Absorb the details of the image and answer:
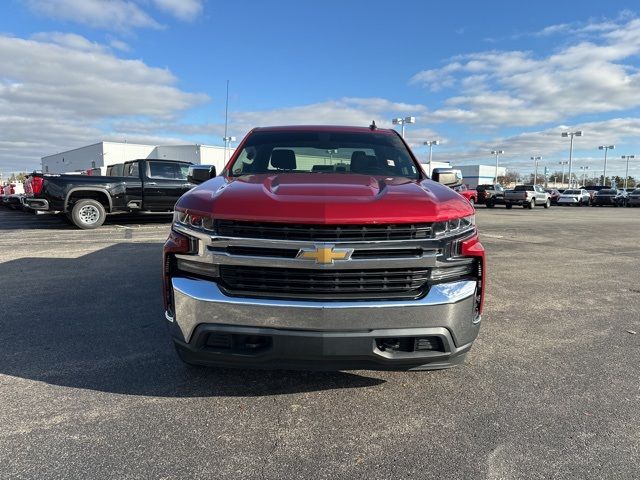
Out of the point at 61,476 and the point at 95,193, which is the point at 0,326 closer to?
the point at 61,476

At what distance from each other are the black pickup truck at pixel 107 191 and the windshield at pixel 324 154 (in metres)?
7.92

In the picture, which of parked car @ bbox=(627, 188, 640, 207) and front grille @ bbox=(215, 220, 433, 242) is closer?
front grille @ bbox=(215, 220, 433, 242)

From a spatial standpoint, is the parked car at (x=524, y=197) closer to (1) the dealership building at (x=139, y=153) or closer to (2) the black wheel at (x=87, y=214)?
(2) the black wheel at (x=87, y=214)

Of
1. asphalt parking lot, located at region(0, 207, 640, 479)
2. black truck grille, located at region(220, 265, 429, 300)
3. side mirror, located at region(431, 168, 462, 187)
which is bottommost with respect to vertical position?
asphalt parking lot, located at region(0, 207, 640, 479)

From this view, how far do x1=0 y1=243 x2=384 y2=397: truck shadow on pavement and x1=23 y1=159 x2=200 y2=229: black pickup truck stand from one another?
233 inches

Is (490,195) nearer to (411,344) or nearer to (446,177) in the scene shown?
(446,177)

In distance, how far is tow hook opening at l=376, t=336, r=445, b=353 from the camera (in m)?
2.59

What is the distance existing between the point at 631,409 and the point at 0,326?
5218mm

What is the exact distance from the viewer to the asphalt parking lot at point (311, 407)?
2.37m

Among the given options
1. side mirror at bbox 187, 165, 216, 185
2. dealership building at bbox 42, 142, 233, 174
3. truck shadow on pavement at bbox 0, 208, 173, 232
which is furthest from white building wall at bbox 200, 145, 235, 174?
side mirror at bbox 187, 165, 216, 185

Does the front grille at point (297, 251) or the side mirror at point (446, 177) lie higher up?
the side mirror at point (446, 177)

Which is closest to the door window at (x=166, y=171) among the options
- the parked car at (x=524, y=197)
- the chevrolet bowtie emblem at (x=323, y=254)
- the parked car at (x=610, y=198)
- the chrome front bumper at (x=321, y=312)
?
the chrome front bumper at (x=321, y=312)

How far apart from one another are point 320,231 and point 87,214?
38.6 feet

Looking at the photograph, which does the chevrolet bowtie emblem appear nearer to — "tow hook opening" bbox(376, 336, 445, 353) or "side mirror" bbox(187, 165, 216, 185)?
"tow hook opening" bbox(376, 336, 445, 353)
